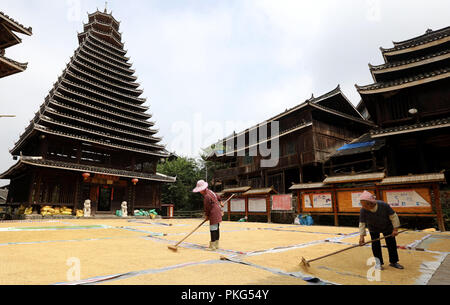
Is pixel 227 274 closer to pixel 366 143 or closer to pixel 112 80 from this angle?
pixel 366 143

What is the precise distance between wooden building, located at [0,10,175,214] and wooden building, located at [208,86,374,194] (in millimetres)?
9883

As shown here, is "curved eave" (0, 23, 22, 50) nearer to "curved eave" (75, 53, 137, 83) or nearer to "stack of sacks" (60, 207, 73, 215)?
"stack of sacks" (60, 207, 73, 215)

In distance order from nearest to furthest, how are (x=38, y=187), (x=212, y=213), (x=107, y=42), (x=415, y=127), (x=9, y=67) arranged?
1. (x=212, y=213)
2. (x=415, y=127)
3. (x=9, y=67)
4. (x=38, y=187)
5. (x=107, y=42)

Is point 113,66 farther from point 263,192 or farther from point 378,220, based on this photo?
point 378,220

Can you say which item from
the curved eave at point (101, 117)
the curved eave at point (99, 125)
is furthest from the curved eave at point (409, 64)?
the curved eave at point (101, 117)

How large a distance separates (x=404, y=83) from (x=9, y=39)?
19869 millimetres

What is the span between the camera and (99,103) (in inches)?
881

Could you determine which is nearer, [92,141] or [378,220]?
[378,220]

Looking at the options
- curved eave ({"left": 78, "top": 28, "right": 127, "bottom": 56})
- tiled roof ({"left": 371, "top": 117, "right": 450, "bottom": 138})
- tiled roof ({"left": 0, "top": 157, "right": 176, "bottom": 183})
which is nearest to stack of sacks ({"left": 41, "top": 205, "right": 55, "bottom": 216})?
tiled roof ({"left": 0, "top": 157, "right": 176, "bottom": 183})

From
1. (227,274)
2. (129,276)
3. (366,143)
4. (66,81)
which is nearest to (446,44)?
(366,143)

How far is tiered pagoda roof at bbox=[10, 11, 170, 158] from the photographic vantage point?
19.3 m

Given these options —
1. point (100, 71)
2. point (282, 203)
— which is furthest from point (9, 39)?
point (282, 203)

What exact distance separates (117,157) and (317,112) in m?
18.1

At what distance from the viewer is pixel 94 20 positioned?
2798 cm
